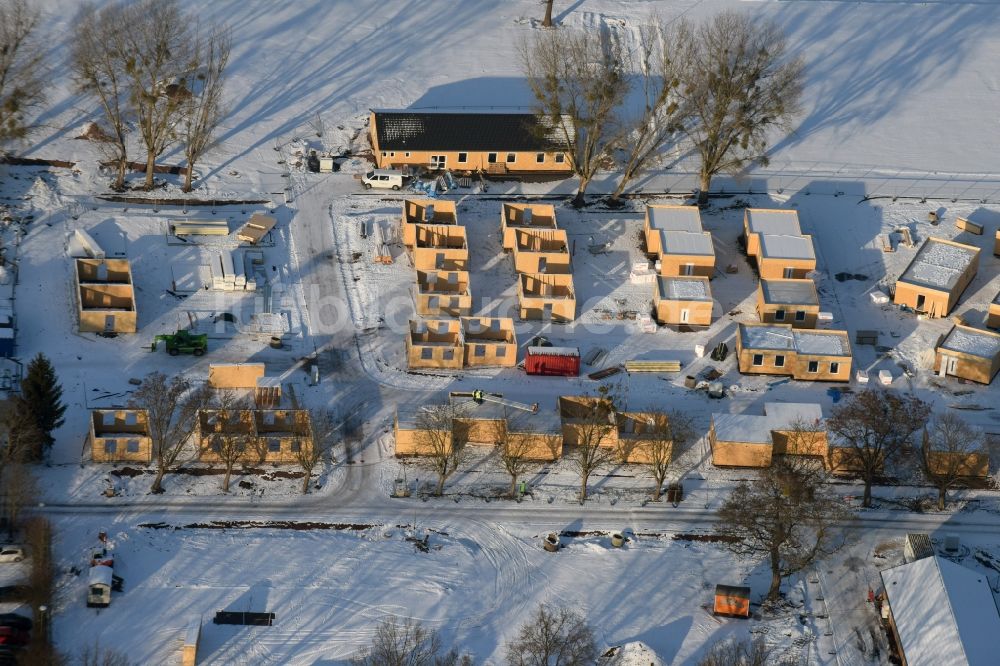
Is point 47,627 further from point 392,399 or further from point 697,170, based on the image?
point 697,170

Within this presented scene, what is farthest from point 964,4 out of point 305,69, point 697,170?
point 305,69

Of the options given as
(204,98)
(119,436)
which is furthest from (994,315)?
(204,98)

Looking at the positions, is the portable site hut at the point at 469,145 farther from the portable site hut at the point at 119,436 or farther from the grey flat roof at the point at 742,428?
the portable site hut at the point at 119,436

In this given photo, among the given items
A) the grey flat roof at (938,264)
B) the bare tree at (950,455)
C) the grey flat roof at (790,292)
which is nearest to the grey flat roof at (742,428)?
the bare tree at (950,455)

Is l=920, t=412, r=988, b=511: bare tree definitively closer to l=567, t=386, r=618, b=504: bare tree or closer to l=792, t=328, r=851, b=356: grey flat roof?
l=792, t=328, r=851, b=356: grey flat roof

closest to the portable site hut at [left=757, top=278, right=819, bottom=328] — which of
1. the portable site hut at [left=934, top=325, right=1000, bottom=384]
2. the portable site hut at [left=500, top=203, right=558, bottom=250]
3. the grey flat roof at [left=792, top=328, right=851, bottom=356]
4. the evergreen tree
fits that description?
the grey flat roof at [left=792, top=328, right=851, bottom=356]

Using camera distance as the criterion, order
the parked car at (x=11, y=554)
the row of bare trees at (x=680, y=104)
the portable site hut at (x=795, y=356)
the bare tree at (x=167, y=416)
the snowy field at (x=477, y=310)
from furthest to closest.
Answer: the row of bare trees at (x=680, y=104) < the portable site hut at (x=795, y=356) < the bare tree at (x=167, y=416) < the snowy field at (x=477, y=310) < the parked car at (x=11, y=554)

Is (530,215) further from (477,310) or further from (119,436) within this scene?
(119,436)
